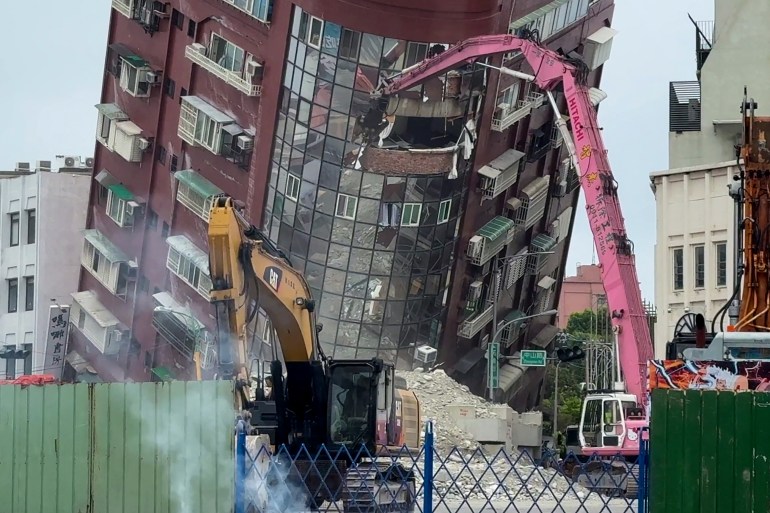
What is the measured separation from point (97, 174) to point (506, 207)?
1896 cm

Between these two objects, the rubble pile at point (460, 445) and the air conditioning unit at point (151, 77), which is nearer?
the rubble pile at point (460, 445)

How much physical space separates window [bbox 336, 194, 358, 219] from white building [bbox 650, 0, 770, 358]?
37.3ft

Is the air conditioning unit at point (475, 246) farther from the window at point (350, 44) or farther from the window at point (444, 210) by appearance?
the window at point (350, 44)

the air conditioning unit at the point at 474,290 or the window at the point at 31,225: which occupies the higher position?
the window at the point at 31,225

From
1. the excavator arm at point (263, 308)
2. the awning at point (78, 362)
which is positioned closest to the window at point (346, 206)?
the awning at point (78, 362)

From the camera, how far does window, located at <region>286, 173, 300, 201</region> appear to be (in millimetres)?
60000

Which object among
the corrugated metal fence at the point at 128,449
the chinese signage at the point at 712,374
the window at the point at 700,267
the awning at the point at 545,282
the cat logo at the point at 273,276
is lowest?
the corrugated metal fence at the point at 128,449

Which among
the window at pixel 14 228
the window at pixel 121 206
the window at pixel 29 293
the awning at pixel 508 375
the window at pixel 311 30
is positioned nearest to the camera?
the window at pixel 311 30

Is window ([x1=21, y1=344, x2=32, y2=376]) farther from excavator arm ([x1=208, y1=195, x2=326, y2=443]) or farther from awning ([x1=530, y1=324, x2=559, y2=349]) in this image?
excavator arm ([x1=208, y1=195, x2=326, y2=443])

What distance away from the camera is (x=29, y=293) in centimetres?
7806

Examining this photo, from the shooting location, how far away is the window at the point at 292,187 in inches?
2362

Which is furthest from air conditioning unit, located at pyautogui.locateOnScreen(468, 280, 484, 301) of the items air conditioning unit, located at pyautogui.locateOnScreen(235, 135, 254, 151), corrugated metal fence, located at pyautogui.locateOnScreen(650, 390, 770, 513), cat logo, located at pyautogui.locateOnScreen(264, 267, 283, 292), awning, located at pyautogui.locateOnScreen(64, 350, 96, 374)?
corrugated metal fence, located at pyautogui.locateOnScreen(650, 390, 770, 513)

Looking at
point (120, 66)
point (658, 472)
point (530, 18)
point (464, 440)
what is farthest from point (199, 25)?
point (658, 472)

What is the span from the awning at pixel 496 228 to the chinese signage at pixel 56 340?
73.5 ft
